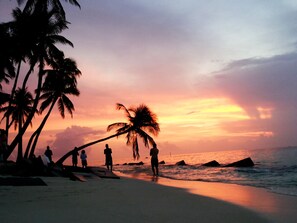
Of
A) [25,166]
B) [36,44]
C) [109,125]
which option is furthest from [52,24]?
[25,166]

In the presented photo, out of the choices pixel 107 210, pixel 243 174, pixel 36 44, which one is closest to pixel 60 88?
pixel 36 44

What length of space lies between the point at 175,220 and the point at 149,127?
21.1m

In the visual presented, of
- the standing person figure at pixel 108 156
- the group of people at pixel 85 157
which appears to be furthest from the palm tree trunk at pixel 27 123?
the standing person figure at pixel 108 156

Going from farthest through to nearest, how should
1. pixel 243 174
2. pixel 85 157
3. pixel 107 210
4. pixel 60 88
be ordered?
pixel 60 88
pixel 85 157
pixel 243 174
pixel 107 210

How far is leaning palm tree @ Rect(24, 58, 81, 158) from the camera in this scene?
26984 mm

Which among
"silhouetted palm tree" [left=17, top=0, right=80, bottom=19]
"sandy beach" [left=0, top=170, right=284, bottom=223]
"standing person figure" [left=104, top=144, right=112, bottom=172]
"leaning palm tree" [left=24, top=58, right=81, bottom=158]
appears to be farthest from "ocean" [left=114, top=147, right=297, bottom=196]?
"silhouetted palm tree" [left=17, top=0, right=80, bottom=19]

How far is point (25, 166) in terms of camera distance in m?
14.1

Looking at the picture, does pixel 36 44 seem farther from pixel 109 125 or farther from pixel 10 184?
pixel 10 184

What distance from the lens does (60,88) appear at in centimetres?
2714

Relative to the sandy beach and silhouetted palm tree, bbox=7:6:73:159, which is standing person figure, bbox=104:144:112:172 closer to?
silhouetted palm tree, bbox=7:6:73:159

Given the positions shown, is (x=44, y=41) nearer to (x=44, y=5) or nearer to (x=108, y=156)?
(x=44, y=5)

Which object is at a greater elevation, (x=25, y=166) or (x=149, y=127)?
(x=149, y=127)

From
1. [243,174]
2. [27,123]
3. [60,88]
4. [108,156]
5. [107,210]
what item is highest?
[60,88]

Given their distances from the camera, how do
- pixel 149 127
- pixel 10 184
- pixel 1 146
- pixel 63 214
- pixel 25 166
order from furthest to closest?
pixel 149 127 < pixel 1 146 < pixel 25 166 < pixel 10 184 < pixel 63 214
